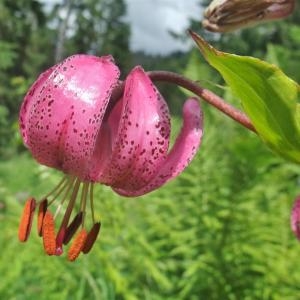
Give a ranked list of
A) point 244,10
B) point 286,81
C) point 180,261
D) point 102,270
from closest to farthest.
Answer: point 286,81
point 244,10
point 102,270
point 180,261

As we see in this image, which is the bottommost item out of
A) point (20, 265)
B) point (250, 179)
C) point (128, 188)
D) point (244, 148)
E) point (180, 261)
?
point (20, 265)

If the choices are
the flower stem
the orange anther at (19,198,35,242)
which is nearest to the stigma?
the orange anther at (19,198,35,242)

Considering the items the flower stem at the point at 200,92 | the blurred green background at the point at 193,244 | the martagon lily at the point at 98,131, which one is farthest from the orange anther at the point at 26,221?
the blurred green background at the point at 193,244

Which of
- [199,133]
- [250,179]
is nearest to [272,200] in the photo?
[250,179]

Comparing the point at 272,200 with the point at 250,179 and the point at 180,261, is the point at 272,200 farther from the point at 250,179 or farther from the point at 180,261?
the point at 180,261

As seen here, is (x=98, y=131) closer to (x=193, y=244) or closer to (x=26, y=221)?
(x=26, y=221)

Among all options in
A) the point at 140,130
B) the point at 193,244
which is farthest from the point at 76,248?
the point at 193,244

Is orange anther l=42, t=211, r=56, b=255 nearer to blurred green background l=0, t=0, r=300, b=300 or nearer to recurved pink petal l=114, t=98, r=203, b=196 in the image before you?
recurved pink petal l=114, t=98, r=203, b=196

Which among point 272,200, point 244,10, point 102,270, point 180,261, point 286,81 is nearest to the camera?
point 286,81
